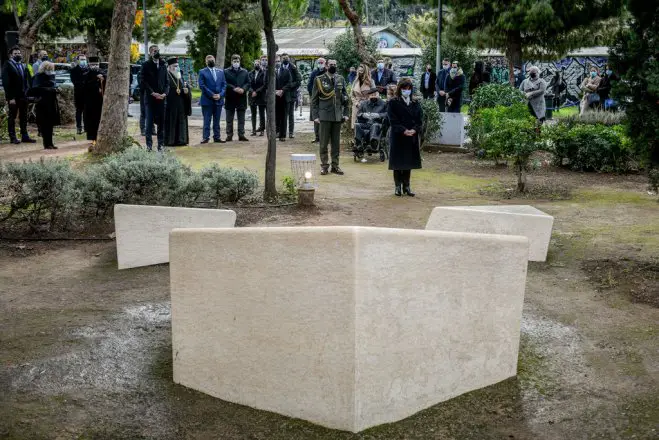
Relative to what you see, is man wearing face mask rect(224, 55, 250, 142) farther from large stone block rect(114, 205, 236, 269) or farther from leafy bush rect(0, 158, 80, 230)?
large stone block rect(114, 205, 236, 269)

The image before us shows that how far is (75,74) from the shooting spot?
19.5 meters

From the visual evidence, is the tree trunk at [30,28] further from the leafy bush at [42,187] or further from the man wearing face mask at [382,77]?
the leafy bush at [42,187]

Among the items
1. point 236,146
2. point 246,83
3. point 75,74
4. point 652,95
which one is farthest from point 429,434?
point 75,74

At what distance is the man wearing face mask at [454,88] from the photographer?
2097 centimetres

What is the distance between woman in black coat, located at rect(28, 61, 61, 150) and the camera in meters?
17.3

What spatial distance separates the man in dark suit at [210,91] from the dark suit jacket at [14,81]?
3732 mm

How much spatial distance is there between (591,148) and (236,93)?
26.6 ft

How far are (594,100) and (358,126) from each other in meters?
11.0

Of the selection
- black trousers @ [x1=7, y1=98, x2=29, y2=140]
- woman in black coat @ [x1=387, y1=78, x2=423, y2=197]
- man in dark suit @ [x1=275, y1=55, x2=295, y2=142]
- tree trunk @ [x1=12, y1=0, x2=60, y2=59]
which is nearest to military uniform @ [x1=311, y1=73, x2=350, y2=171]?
woman in black coat @ [x1=387, y1=78, x2=423, y2=197]

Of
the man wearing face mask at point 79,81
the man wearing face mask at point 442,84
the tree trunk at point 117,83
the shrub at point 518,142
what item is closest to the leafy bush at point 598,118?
the man wearing face mask at point 442,84

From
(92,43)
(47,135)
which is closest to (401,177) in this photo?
(47,135)

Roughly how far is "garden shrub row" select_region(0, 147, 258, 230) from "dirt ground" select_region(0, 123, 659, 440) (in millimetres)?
546

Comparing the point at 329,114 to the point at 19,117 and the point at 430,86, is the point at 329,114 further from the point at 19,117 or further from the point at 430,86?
the point at 430,86

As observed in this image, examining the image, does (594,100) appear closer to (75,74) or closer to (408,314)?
(75,74)
